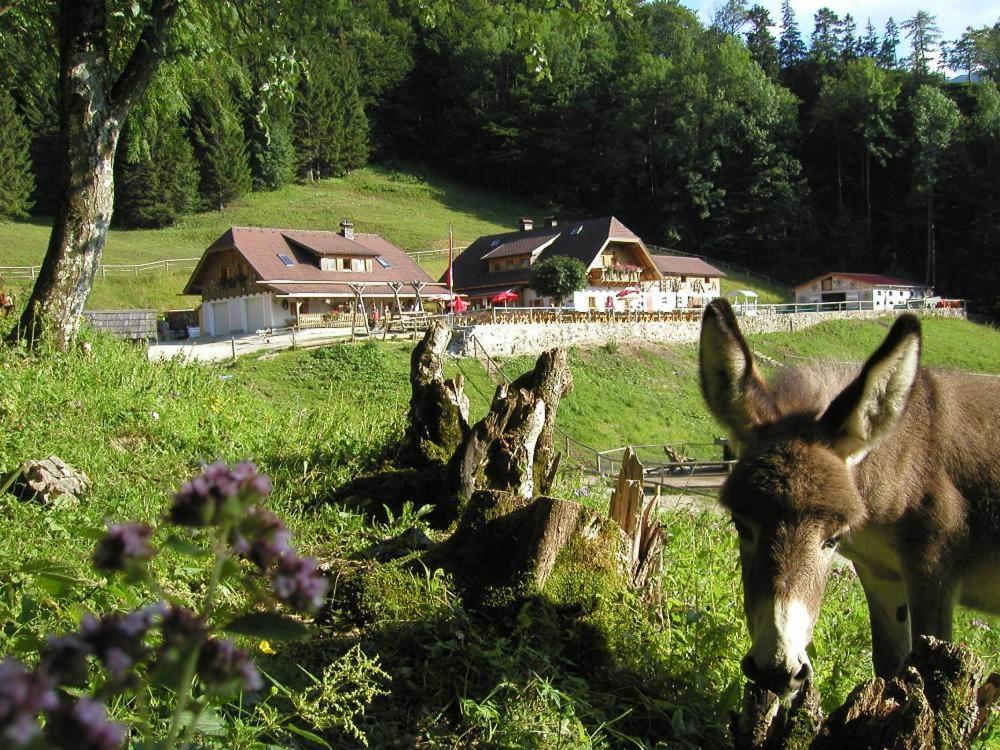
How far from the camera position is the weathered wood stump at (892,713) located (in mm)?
2240

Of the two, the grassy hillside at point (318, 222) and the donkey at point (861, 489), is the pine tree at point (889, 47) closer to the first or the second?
the grassy hillside at point (318, 222)

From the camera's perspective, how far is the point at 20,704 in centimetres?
68

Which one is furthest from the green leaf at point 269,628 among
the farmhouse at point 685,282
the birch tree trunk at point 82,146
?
the farmhouse at point 685,282

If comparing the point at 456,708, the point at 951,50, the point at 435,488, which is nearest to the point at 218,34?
the point at 435,488

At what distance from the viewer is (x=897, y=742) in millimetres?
2229

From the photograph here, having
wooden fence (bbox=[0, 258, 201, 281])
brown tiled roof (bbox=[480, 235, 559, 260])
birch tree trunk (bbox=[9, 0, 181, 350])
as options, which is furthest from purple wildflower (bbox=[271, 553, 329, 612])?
brown tiled roof (bbox=[480, 235, 559, 260])

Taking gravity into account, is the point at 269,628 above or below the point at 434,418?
above

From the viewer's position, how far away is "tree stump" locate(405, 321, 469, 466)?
6012 millimetres

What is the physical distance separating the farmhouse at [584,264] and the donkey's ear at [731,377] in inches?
2209

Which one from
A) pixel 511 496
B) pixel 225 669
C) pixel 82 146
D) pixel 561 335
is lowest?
pixel 561 335

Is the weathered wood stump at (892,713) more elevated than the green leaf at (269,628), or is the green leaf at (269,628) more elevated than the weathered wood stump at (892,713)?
the green leaf at (269,628)

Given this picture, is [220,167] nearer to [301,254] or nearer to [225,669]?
[301,254]

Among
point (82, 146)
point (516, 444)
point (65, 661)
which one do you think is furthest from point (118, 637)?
point (82, 146)

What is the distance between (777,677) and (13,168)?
86.2m
